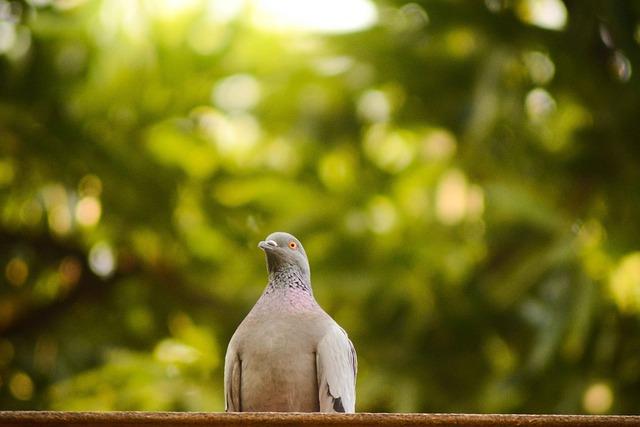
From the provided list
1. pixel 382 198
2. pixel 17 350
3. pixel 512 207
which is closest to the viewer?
pixel 512 207

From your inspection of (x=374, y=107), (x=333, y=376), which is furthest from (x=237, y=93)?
(x=333, y=376)

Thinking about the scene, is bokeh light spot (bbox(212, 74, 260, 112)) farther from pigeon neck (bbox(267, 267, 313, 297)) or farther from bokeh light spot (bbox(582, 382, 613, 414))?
pigeon neck (bbox(267, 267, 313, 297))

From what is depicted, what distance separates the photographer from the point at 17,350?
24.5 feet

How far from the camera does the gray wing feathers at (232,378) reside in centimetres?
247

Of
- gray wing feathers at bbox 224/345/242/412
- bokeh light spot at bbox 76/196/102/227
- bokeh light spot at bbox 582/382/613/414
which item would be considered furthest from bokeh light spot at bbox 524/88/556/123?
gray wing feathers at bbox 224/345/242/412

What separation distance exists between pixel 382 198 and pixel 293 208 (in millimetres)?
660

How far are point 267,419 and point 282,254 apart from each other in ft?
2.86

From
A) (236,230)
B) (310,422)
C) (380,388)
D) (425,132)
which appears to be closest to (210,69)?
(236,230)

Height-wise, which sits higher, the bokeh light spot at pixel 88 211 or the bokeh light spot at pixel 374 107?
the bokeh light spot at pixel 374 107

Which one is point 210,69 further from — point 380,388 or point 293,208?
point 380,388

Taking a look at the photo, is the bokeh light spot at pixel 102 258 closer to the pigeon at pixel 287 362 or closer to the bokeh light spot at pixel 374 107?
the bokeh light spot at pixel 374 107

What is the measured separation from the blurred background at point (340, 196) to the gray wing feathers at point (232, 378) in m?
3.50

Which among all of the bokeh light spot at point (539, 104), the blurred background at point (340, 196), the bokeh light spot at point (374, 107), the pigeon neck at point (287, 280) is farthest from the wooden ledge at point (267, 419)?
the bokeh light spot at point (374, 107)

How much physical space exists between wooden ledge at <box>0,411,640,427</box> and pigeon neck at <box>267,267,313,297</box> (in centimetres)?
78
